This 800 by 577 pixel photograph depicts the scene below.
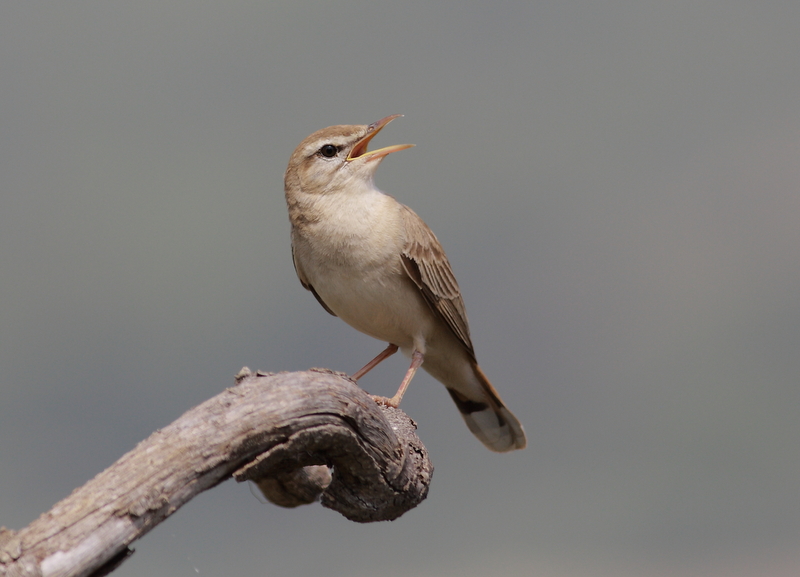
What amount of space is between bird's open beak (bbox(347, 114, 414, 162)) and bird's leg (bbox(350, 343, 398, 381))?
1.60m

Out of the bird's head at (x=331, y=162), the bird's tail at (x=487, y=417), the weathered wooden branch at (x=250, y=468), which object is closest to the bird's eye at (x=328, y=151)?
the bird's head at (x=331, y=162)

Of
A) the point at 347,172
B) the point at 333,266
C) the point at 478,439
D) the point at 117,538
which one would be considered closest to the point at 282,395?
the point at 117,538

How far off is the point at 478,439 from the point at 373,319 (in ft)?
6.21

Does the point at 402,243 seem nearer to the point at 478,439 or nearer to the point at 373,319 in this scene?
the point at 373,319

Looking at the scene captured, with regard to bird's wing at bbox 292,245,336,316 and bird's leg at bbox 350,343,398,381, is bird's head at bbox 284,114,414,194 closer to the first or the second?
bird's wing at bbox 292,245,336,316

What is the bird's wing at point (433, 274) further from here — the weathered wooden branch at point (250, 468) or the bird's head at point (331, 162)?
the weathered wooden branch at point (250, 468)

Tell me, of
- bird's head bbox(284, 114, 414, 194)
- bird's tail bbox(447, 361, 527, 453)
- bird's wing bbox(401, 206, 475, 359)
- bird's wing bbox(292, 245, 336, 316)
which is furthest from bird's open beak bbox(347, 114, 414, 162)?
bird's tail bbox(447, 361, 527, 453)

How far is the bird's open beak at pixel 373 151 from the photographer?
6.03 meters

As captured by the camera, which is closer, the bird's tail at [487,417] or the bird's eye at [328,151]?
the bird's eye at [328,151]

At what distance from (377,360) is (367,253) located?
1.16m

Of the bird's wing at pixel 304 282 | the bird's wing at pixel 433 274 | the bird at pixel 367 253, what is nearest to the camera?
the bird at pixel 367 253

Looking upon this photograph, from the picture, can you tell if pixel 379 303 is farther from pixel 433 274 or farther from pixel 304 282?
pixel 304 282

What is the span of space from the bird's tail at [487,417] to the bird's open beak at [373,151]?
83.5 inches

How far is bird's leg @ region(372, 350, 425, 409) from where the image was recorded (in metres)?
5.79
